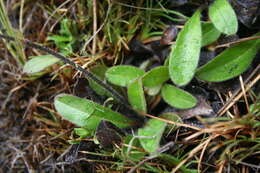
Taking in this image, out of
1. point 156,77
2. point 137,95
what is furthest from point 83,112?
point 156,77

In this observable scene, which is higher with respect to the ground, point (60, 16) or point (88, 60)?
point (60, 16)

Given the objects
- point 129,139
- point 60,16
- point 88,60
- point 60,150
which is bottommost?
point 60,150

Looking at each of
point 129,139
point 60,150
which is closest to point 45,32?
point 60,150

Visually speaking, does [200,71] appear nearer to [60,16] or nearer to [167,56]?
[167,56]

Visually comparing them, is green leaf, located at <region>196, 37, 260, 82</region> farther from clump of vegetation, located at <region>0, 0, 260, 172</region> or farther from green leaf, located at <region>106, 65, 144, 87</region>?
green leaf, located at <region>106, 65, 144, 87</region>

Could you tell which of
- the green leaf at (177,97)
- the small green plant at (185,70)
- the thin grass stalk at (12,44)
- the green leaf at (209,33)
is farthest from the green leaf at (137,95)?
the thin grass stalk at (12,44)

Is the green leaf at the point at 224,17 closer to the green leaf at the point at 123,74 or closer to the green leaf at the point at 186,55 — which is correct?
the green leaf at the point at 186,55

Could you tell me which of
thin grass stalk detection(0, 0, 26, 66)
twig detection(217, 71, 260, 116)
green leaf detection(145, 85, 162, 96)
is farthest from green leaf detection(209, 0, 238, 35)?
thin grass stalk detection(0, 0, 26, 66)
